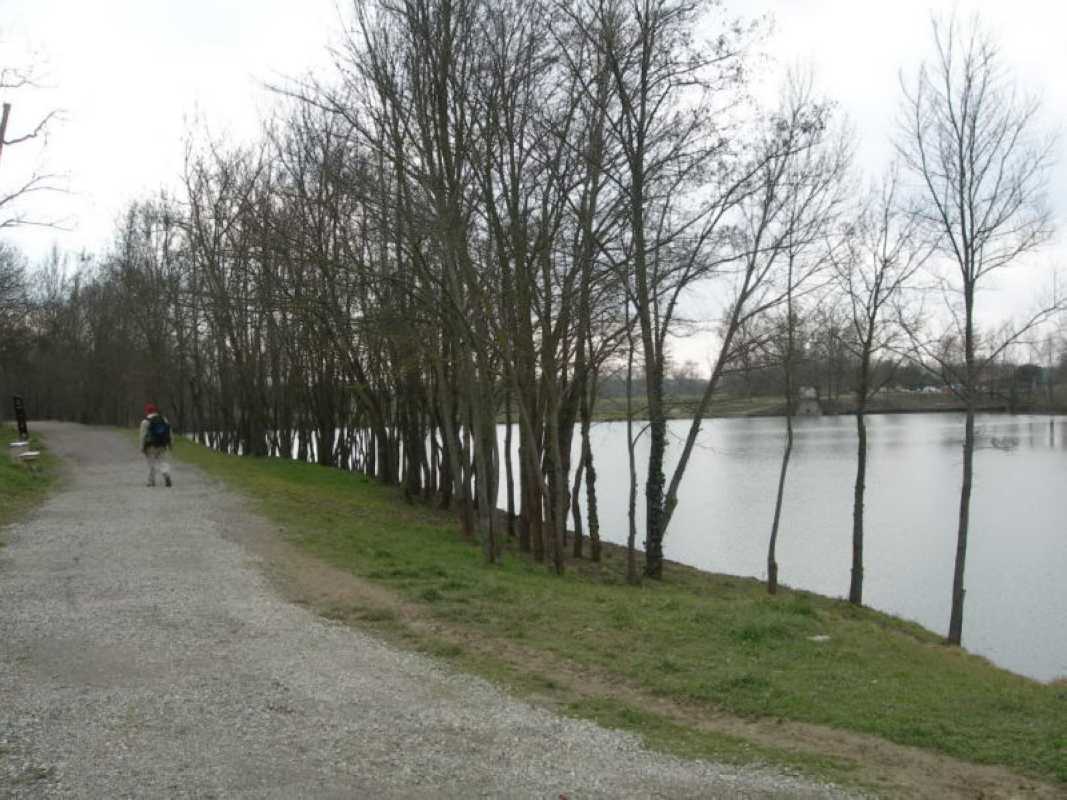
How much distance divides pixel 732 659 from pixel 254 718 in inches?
154

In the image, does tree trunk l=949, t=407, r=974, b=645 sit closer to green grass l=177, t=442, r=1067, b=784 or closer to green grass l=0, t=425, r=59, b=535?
green grass l=177, t=442, r=1067, b=784

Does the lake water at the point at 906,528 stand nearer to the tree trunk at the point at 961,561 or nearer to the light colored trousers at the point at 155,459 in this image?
the tree trunk at the point at 961,561

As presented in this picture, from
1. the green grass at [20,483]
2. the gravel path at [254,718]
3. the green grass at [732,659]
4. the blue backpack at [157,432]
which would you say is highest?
the blue backpack at [157,432]

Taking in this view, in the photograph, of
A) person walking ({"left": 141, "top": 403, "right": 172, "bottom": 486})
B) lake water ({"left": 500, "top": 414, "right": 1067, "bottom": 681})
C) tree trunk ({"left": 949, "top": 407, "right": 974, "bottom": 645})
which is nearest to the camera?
tree trunk ({"left": 949, "top": 407, "right": 974, "bottom": 645})

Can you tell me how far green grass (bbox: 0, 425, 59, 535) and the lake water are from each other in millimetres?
10927

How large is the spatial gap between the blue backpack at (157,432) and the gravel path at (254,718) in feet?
28.6

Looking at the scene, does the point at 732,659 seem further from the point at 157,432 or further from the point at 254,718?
the point at 157,432

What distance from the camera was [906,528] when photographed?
25516mm

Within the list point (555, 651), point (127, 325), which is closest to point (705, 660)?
point (555, 651)

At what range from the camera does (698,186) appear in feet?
53.0

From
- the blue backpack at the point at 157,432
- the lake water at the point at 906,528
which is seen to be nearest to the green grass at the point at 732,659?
the blue backpack at the point at 157,432

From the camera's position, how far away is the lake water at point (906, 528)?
1795cm

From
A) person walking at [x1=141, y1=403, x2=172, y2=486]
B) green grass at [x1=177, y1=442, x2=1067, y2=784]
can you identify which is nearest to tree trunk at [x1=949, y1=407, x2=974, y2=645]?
green grass at [x1=177, y1=442, x2=1067, y2=784]

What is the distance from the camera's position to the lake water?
1795cm
